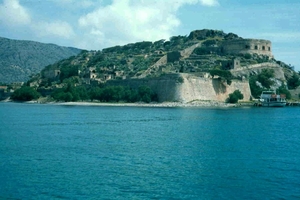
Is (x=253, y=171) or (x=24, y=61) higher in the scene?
(x=24, y=61)

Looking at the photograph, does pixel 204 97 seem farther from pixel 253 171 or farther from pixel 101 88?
pixel 253 171

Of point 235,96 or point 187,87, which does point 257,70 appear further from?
point 187,87

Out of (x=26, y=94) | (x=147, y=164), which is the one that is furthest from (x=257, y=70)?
(x=147, y=164)

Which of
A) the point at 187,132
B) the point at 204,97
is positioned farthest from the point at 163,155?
the point at 204,97

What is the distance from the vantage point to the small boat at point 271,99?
2458 inches

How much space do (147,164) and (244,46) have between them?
58.6 m

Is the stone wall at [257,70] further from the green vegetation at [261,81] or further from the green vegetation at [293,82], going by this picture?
the green vegetation at [293,82]

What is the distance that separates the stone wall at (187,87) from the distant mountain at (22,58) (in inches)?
3394

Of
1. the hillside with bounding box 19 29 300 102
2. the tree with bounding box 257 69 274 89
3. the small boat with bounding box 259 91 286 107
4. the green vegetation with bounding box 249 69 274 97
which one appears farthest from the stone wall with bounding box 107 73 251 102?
the tree with bounding box 257 69 274 89

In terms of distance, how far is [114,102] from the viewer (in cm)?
6175

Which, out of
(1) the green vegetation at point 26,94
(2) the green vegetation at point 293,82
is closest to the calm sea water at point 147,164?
(1) the green vegetation at point 26,94

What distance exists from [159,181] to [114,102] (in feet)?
156

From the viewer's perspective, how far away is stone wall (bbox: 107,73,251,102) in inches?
2270

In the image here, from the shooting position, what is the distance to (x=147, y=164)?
681 inches
